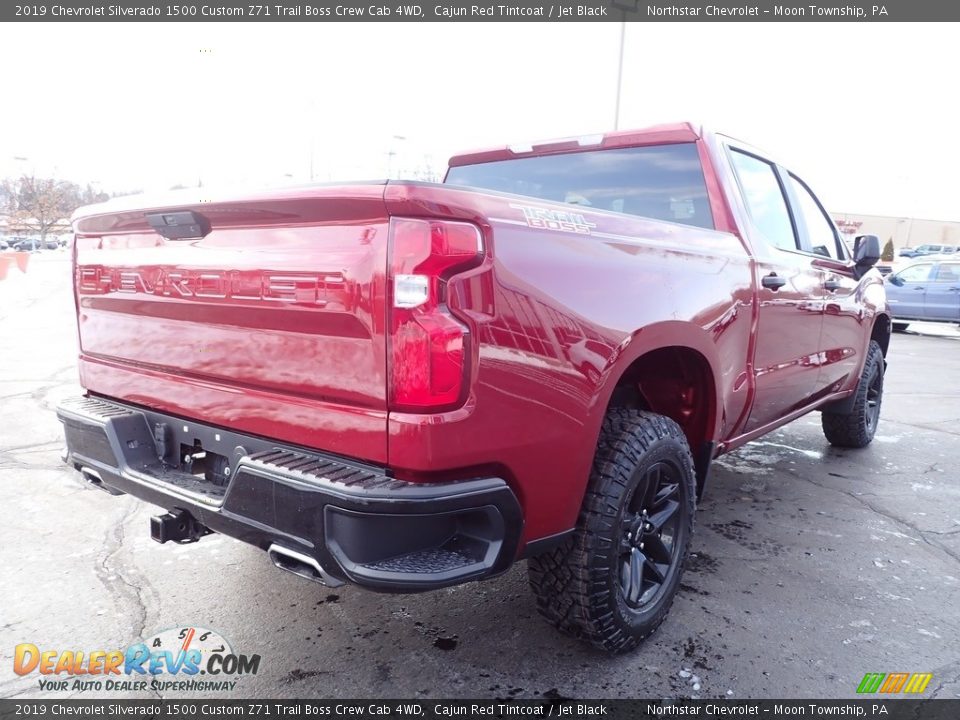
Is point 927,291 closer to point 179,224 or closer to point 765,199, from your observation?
point 765,199

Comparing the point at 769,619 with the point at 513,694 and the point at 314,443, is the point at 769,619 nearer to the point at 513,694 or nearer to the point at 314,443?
the point at 513,694

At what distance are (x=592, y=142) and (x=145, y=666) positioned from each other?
119 inches

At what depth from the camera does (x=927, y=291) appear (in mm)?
14125

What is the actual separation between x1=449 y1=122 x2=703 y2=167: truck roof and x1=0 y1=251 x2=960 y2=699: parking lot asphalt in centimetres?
204

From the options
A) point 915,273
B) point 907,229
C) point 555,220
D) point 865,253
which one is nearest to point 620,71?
point 915,273

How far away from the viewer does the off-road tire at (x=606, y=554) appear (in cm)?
228

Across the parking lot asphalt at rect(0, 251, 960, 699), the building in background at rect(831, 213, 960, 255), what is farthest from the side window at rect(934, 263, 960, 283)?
the building in background at rect(831, 213, 960, 255)

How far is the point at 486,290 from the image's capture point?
1.85 m

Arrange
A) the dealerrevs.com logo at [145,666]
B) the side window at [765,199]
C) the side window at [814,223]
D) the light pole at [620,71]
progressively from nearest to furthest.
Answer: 1. the dealerrevs.com logo at [145,666]
2. the side window at [765,199]
3. the side window at [814,223]
4. the light pole at [620,71]

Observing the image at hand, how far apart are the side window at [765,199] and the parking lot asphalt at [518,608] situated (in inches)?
62.7

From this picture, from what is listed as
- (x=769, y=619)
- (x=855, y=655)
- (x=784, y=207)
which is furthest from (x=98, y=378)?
(x=784, y=207)

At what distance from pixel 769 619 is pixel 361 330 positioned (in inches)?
83.4

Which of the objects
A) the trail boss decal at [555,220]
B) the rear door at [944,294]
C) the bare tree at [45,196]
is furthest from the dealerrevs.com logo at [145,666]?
the bare tree at [45,196]

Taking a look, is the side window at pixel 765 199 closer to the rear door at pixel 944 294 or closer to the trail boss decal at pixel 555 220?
the trail boss decal at pixel 555 220
